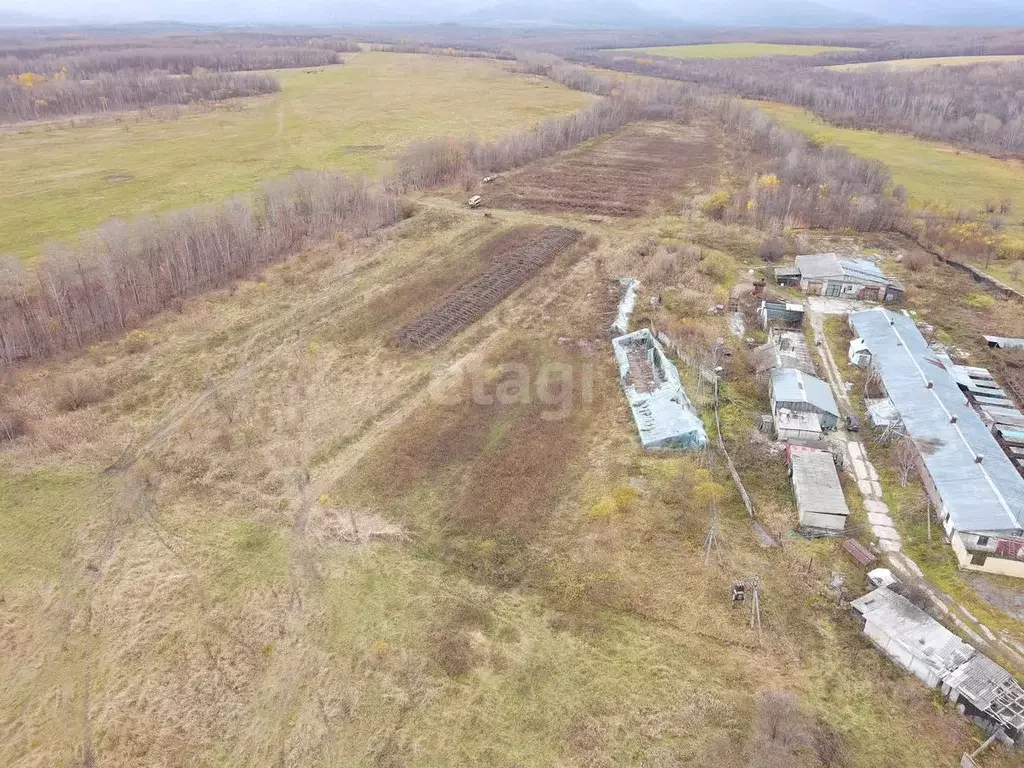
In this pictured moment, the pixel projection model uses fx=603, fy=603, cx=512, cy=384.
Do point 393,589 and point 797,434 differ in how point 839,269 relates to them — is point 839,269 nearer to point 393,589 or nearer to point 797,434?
point 797,434

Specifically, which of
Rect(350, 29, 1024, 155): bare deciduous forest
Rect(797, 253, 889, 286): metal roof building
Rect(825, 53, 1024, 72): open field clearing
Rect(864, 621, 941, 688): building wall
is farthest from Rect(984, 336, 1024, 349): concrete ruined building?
Rect(825, 53, 1024, 72): open field clearing

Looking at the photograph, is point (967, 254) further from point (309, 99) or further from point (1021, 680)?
point (309, 99)

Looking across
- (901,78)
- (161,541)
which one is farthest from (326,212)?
(901,78)

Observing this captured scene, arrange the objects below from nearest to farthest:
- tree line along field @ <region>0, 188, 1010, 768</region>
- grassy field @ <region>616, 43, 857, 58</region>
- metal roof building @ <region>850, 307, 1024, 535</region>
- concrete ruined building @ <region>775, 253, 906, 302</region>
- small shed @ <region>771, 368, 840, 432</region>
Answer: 1. tree line along field @ <region>0, 188, 1010, 768</region>
2. metal roof building @ <region>850, 307, 1024, 535</region>
3. small shed @ <region>771, 368, 840, 432</region>
4. concrete ruined building @ <region>775, 253, 906, 302</region>
5. grassy field @ <region>616, 43, 857, 58</region>

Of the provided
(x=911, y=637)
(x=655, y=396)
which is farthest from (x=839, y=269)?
(x=911, y=637)

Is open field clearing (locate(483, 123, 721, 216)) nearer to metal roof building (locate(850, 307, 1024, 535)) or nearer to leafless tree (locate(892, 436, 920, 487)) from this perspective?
metal roof building (locate(850, 307, 1024, 535))

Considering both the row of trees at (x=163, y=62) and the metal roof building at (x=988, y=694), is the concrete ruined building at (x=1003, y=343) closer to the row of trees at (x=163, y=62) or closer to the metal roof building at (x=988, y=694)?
the metal roof building at (x=988, y=694)
